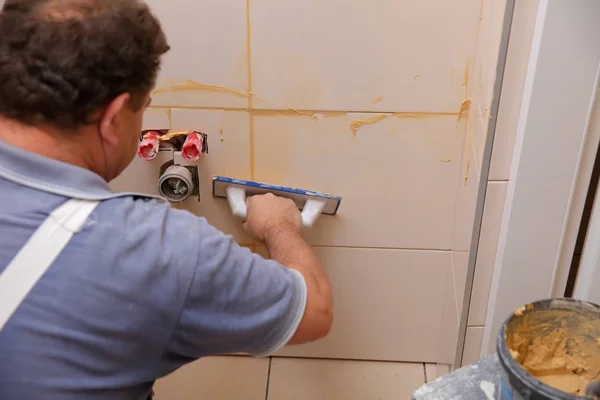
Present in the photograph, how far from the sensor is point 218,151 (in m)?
1.42

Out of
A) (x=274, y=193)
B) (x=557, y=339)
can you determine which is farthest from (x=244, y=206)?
(x=557, y=339)

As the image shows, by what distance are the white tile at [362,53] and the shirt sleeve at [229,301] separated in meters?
0.53

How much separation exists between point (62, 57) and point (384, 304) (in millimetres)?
1059

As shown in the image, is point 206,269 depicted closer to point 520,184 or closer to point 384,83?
point 520,184

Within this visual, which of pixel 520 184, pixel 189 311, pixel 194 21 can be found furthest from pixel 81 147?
pixel 520 184

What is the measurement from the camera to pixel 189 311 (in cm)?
82

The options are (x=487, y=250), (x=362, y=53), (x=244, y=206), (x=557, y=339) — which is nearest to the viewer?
(x=557, y=339)

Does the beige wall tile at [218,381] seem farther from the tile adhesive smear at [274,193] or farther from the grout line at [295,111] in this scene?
the grout line at [295,111]

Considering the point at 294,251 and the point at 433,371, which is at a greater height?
the point at 294,251

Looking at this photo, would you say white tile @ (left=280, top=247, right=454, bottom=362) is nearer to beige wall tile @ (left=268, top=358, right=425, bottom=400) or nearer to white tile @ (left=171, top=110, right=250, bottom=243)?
beige wall tile @ (left=268, top=358, right=425, bottom=400)

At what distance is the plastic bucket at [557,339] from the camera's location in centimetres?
82

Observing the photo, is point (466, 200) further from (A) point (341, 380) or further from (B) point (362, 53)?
(A) point (341, 380)

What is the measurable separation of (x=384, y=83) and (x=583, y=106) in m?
0.45

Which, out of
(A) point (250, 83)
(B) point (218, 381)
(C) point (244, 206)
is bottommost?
(B) point (218, 381)
